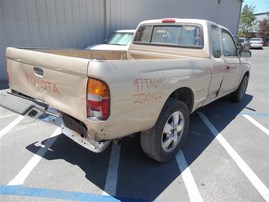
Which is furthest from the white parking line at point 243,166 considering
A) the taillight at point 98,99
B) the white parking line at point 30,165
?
the white parking line at point 30,165

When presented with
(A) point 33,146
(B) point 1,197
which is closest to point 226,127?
(A) point 33,146

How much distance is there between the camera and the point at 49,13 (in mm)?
8969

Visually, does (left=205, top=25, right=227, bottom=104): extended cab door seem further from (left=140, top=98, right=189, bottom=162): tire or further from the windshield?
the windshield

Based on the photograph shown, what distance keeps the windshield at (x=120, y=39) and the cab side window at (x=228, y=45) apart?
514 centimetres

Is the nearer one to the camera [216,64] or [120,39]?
A: [216,64]

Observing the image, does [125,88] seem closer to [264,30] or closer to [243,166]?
[243,166]

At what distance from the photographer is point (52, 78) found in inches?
99.0

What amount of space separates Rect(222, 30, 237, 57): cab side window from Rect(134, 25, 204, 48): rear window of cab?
844 millimetres

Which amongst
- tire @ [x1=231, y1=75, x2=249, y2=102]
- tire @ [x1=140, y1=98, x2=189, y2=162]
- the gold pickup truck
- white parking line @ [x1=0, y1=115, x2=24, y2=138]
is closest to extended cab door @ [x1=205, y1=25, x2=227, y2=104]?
the gold pickup truck

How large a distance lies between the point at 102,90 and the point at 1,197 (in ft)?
5.55

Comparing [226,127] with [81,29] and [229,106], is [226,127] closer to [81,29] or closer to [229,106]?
[229,106]

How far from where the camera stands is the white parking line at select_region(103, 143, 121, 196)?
271cm

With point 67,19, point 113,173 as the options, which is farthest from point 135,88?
point 67,19

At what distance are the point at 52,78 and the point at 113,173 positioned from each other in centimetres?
144
